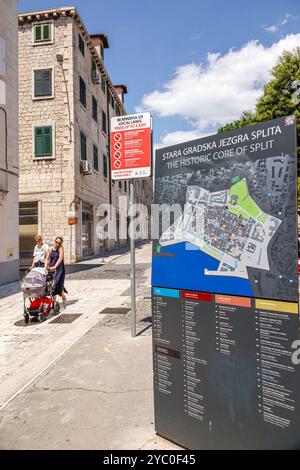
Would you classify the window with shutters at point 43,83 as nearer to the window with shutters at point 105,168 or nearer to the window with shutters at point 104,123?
the window with shutters at point 104,123

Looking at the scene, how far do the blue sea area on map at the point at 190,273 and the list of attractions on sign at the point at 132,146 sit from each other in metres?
3.03

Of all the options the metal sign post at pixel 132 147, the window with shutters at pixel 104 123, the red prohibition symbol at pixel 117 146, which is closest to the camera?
the metal sign post at pixel 132 147

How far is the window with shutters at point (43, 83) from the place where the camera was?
877 inches

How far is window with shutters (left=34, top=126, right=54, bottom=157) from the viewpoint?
22.0 metres

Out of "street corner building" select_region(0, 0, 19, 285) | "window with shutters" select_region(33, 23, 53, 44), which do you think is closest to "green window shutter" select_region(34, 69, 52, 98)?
"window with shutters" select_region(33, 23, 53, 44)

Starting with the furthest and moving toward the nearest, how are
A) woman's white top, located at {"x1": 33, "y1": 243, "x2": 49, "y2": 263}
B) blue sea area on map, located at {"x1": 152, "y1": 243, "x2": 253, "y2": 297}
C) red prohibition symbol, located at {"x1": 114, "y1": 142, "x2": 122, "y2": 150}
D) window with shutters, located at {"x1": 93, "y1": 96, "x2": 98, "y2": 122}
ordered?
window with shutters, located at {"x1": 93, "y1": 96, "x2": 98, "y2": 122} → woman's white top, located at {"x1": 33, "y1": 243, "x2": 49, "y2": 263} → red prohibition symbol, located at {"x1": 114, "y1": 142, "x2": 122, "y2": 150} → blue sea area on map, located at {"x1": 152, "y1": 243, "x2": 253, "y2": 297}

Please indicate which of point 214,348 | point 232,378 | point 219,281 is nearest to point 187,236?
point 219,281

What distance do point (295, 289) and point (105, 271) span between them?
50.2 feet

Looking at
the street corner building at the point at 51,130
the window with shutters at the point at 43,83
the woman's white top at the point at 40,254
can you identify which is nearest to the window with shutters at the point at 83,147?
the street corner building at the point at 51,130

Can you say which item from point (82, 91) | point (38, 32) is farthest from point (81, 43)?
point (82, 91)

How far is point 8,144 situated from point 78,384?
1195 cm

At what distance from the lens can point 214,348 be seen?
272 cm

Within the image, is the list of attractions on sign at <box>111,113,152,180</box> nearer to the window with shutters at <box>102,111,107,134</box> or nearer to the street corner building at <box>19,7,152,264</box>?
the street corner building at <box>19,7,152,264</box>

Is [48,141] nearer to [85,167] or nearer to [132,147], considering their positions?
[85,167]
